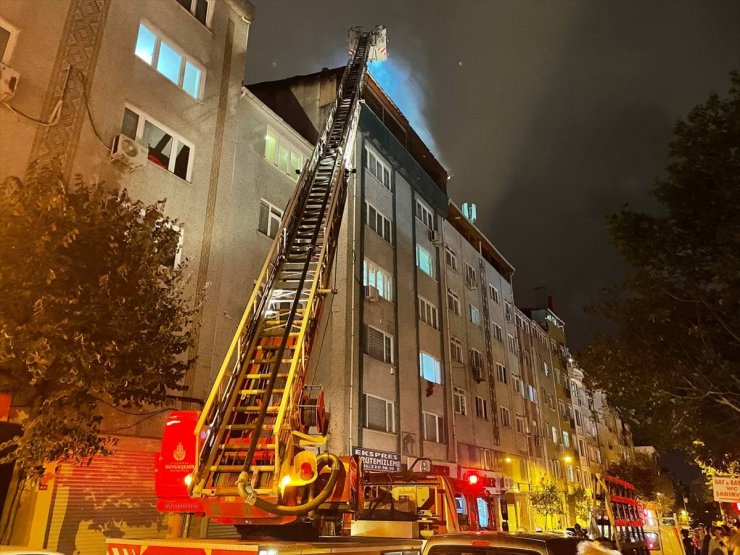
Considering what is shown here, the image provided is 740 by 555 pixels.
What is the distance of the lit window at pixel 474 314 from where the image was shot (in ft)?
111

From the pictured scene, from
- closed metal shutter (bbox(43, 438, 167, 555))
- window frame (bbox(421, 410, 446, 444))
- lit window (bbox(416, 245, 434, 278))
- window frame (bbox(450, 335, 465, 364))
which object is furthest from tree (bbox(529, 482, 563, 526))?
closed metal shutter (bbox(43, 438, 167, 555))

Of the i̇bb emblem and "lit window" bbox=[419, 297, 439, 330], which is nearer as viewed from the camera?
the i̇bb emblem

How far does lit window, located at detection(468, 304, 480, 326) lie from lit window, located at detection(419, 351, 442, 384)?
7.10 meters

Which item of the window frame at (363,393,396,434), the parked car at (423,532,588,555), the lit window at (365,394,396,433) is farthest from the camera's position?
the lit window at (365,394,396,433)

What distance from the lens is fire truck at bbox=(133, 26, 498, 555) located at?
23.9 ft

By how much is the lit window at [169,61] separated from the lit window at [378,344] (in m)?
10.8

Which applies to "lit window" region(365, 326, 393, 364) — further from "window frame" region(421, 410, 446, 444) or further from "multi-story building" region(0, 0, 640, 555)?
"window frame" region(421, 410, 446, 444)

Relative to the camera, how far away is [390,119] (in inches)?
1146

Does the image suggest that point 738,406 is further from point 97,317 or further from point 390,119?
point 390,119

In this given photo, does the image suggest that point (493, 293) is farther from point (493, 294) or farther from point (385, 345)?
point (385, 345)

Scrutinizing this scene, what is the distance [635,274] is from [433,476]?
729 cm

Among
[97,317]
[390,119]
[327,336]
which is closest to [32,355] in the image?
[97,317]

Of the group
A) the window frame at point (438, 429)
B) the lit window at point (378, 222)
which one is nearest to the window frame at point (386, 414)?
the window frame at point (438, 429)

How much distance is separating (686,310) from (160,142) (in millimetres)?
14827
